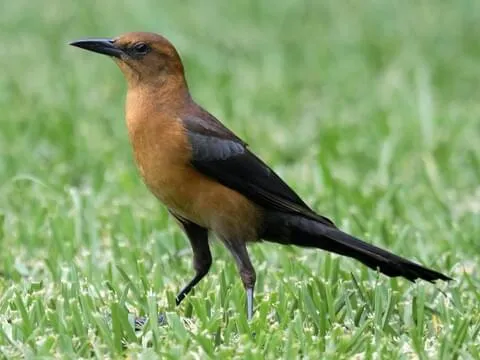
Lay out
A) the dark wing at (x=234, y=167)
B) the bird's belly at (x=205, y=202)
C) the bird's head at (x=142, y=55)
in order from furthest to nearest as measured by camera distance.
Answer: the bird's head at (x=142, y=55)
the dark wing at (x=234, y=167)
the bird's belly at (x=205, y=202)

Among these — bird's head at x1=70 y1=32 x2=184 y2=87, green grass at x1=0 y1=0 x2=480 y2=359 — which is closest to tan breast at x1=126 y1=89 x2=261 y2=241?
bird's head at x1=70 y1=32 x2=184 y2=87

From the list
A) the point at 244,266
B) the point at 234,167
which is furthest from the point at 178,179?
the point at 244,266

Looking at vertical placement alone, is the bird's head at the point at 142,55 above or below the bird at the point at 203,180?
above

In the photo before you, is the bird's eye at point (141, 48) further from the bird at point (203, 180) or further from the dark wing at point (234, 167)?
the dark wing at point (234, 167)

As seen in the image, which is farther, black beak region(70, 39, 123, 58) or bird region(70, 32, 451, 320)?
black beak region(70, 39, 123, 58)

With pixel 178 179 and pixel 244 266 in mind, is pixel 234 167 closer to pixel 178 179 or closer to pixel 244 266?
pixel 178 179

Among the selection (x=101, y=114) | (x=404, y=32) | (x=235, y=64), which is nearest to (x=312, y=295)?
(x=101, y=114)

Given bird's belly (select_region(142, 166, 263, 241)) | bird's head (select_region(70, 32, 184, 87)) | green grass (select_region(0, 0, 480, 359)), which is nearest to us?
green grass (select_region(0, 0, 480, 359))

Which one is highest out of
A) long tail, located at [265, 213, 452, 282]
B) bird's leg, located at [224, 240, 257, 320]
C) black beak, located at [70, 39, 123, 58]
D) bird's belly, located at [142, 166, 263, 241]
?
black beak, located at [70, 39, 123, 58]

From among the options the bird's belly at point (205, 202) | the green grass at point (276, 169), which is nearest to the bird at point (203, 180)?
the bird's belly at point (205, 202)

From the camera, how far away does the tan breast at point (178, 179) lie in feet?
17.6

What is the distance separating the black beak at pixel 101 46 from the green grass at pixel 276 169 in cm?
101

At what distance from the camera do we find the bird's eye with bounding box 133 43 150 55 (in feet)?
18.8

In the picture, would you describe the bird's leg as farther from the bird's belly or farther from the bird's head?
the bird's head
